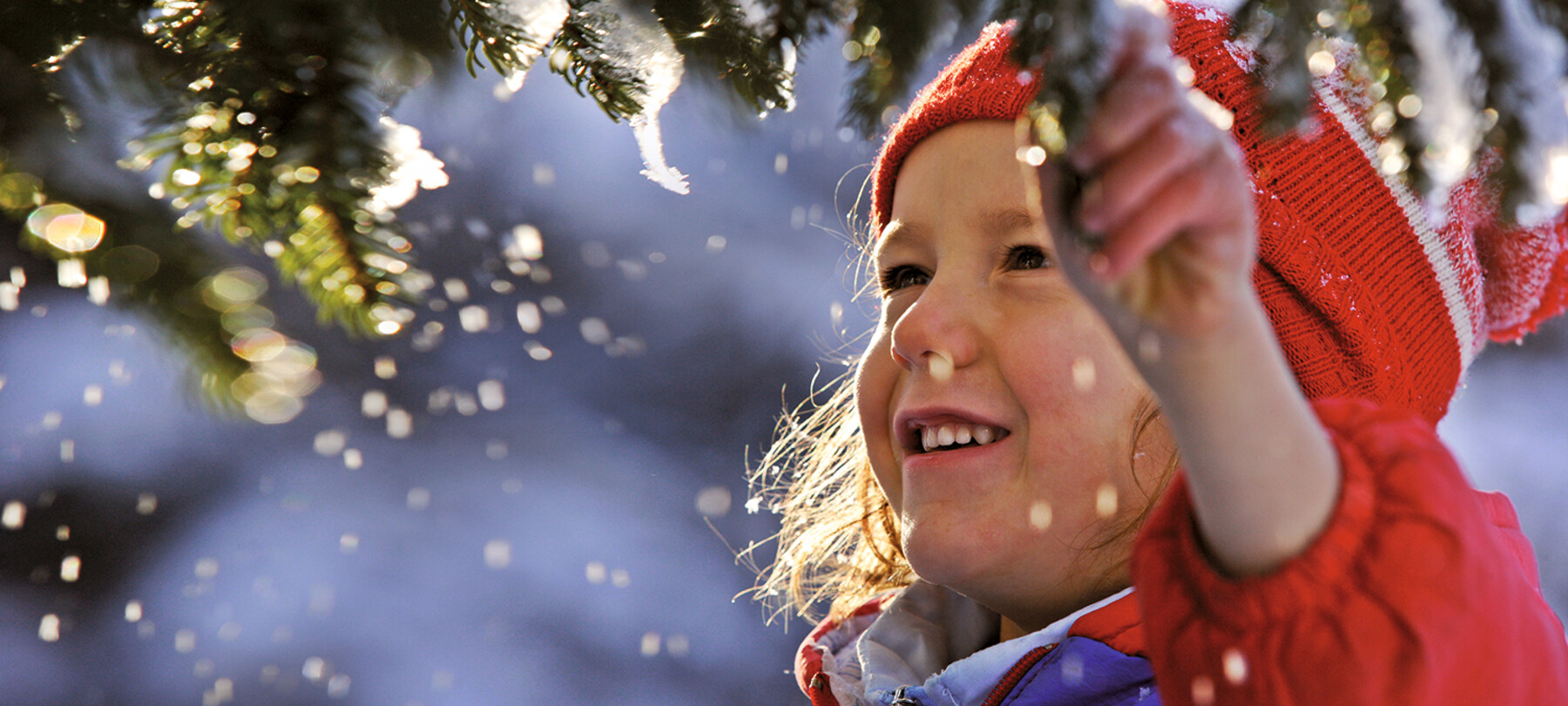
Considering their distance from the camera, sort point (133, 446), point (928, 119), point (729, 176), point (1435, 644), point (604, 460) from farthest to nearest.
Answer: point (604, 460) < point (729, 176) < point (133, 446) < point (928, 119) < point (1435, 644)

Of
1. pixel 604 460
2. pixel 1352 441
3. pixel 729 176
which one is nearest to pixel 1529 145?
pixel 1352 441

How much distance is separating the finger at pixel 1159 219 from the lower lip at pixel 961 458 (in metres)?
0.52

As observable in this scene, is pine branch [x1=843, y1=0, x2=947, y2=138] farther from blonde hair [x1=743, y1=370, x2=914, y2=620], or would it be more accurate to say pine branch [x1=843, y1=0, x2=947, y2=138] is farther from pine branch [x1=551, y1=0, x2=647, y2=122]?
blonde hair [x1=743, y1=370, x2=914, y2=620]

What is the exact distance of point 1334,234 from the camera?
91cm

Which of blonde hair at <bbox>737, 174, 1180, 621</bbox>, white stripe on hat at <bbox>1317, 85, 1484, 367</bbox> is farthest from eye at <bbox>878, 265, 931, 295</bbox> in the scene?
white stripe on hat at <bbox>1317, 85, 1484, 367</bbox>

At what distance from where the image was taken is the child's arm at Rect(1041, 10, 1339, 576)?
0.32 metres

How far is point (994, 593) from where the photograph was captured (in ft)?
2.86

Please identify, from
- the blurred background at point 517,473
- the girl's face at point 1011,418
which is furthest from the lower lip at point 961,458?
the blurred background at point 517,473

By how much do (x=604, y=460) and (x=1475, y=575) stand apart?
310 cm

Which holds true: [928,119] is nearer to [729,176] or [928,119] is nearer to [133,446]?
[729,176]

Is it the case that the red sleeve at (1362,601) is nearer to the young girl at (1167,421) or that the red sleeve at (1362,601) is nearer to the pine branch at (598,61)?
the young girl at (1167,421)

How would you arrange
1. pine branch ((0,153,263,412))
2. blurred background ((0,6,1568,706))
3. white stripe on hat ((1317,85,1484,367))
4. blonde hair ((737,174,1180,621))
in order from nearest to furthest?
pine branch ((0,153,263,412))
white stripe on hat ((1317,85,1484,367))
blonde hair ((737,174,1180,621))
blurred background ((0,6,1568,706))

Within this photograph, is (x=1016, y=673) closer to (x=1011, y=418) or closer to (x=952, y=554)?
(x=952, y=554)

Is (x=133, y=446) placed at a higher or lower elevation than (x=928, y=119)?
lower
